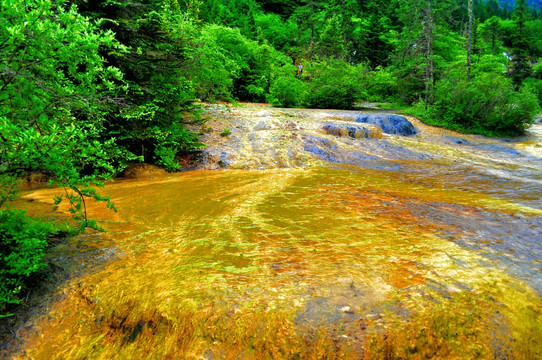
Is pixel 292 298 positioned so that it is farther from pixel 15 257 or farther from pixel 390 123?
pixel 390 123

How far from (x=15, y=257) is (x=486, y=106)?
2269 cm

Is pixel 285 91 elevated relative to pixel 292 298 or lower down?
elevated

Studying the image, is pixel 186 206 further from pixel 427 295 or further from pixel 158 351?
pixel 427 295

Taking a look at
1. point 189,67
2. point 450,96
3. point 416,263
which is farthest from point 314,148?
point 450,96

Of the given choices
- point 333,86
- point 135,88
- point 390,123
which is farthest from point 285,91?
point 135,88

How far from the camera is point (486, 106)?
17594 mm

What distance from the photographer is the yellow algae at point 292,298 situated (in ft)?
7.79

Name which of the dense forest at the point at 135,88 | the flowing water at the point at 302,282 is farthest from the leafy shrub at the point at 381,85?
the flowing water at the point at 302,282

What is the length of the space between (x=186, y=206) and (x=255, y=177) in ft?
10.1

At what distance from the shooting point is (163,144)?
31.8 ft

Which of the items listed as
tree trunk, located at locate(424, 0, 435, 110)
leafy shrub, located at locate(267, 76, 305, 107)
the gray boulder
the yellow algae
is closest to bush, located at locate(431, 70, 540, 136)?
tree trunk, located at locate(424, 0, 435, 110)

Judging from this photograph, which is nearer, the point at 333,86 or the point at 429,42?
the point at 333,86

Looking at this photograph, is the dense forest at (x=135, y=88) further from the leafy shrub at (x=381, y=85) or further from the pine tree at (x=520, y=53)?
the pine tree at (x=520, y=53)

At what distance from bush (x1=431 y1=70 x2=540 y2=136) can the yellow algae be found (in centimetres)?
1736
